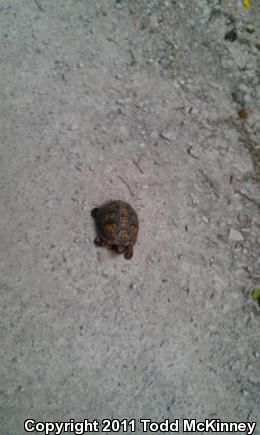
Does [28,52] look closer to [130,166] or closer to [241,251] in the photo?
[130,166]

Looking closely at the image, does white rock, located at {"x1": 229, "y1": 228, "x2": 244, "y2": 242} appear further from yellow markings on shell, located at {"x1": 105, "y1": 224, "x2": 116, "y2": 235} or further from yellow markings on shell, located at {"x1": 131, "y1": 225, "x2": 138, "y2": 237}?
yellow markings on shell, located at {"x1": 105, "y1": 224, "x2": 116, "y2": 235}

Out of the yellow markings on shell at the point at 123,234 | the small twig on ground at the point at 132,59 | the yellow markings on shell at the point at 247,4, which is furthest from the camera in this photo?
the yellow markings on shell at the point at 247,4

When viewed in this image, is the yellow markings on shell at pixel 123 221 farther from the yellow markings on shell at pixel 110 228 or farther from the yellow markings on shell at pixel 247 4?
the yellow markings on shell at pixel 247 4

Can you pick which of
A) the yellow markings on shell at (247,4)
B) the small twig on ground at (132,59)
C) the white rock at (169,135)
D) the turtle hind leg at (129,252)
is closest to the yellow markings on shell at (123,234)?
the turtle hind leg at (129,252)

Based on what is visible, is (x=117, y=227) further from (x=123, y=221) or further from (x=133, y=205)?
(x=133, y=205)

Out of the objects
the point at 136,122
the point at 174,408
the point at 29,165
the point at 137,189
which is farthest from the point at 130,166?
the point at 174,408

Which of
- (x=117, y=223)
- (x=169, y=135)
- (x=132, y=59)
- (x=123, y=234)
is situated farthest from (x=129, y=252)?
(x=132, y=59)

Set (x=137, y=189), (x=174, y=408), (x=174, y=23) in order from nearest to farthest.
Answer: (x=174, y=408)
(x=137, y=189)
(x=174, y=23)
